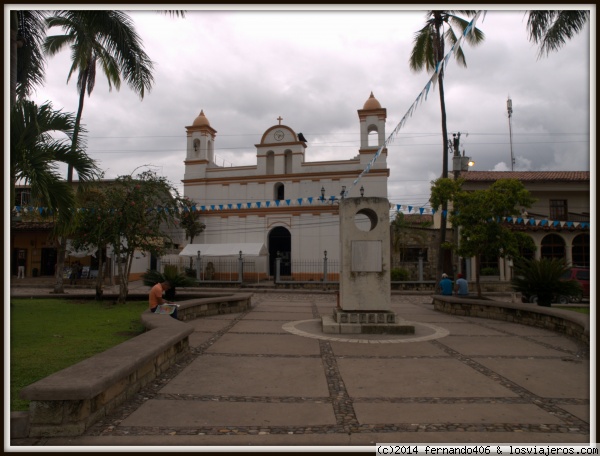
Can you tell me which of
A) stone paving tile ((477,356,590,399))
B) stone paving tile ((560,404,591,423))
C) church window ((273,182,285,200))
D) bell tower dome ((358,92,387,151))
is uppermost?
bell tower dome ((358,92,387,151))

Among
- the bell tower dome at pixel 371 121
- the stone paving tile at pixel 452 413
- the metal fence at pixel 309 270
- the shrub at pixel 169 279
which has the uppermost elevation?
the bell tower dome at pixel 371 121

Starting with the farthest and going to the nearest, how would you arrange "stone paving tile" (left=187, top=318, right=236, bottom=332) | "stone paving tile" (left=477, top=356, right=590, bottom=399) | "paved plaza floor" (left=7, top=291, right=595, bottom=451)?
"stone paving tile" (left=187, top=318, right=236, bottom=332)
"stone paving tile" (left=477, top=356, right=590, bottom=399)
"paved plaza floor" (left=7, top=291, right=595, bottom=451)

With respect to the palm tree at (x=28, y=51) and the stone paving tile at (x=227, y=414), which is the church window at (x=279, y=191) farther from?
the stone paving tile at (x=227, y=414)

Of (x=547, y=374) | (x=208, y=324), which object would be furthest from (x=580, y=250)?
(x=208, y=324)

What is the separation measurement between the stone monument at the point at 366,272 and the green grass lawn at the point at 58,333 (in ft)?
13.8

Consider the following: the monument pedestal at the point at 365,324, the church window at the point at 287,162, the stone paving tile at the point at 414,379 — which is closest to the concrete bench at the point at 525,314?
the stone paving tile at the point at 414,379

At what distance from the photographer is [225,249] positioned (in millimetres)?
26156

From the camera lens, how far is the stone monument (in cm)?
909

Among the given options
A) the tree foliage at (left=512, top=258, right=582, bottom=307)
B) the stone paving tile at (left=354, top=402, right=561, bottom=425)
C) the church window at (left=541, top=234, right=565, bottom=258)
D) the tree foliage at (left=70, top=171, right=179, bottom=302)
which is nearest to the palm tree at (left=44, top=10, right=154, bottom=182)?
the tree foliage at (left=70, top=171, right=179, bottom=302)

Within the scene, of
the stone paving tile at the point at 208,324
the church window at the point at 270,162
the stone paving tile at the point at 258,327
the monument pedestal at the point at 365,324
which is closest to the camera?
the monument pedestal at the point at 365,324

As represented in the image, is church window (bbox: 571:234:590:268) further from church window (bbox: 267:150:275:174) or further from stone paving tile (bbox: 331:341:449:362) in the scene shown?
stone paving tile (bbox: 331:341:449:362)

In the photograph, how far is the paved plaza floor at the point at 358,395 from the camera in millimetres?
3697

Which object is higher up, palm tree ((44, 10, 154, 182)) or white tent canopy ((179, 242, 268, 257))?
palm tree ((44, 10, 154, 182))

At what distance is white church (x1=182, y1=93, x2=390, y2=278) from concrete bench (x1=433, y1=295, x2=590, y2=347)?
45.1 ft
